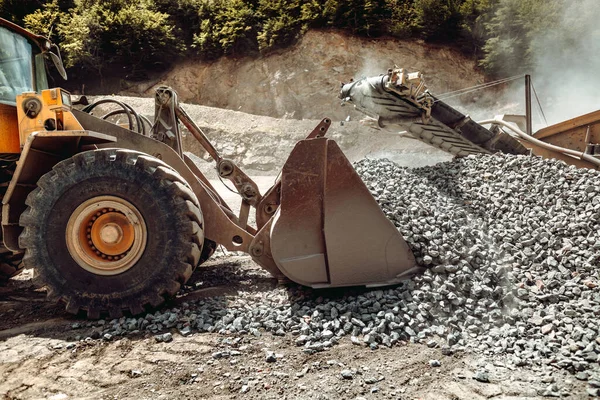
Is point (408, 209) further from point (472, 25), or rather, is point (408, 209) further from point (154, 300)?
point (472, 25)

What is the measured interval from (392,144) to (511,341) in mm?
13506

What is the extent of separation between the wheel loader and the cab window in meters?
0.41

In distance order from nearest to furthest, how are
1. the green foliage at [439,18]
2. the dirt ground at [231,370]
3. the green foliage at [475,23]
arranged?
the dirt ground at [231,370] < the green foliage at [475,23] < the green foliage at [439,18]

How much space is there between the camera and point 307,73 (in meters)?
19.6

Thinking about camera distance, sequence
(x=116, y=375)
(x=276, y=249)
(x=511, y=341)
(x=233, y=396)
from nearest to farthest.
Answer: (x=233, y=396), (x=116, y=375), (x=511, y=341), (x=276, y=249)

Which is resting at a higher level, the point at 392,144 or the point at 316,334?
the point at 392,144

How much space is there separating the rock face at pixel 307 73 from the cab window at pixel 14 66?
1545 centimetres

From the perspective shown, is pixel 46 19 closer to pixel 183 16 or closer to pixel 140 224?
pixel 183 16

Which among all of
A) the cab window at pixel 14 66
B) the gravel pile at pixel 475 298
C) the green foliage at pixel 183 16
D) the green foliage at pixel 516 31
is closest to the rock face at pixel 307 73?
the green foliage at pixel 516 31

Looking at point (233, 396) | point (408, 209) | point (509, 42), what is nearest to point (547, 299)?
point (408, 209)

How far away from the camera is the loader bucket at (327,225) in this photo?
3.73 metres

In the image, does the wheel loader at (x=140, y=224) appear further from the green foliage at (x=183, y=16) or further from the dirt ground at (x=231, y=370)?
the green foliage at (x=183, y=16)

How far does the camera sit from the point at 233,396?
8.60ft

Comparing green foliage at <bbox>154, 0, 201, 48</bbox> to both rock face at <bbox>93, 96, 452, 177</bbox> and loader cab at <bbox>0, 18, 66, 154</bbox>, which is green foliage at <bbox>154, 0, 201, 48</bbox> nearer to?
rock face at <bbox>93, 96, 452, 177</bbox>
